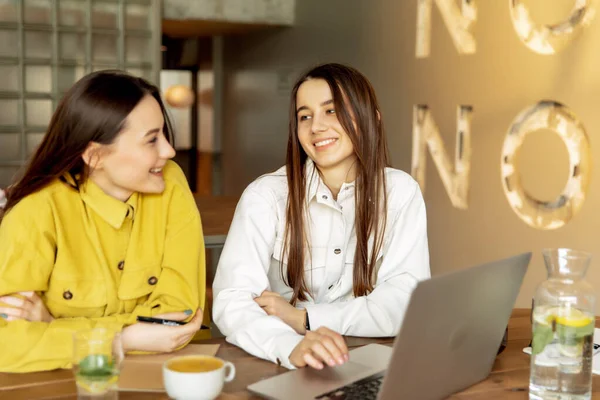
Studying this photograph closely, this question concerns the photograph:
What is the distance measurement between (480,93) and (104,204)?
97.2 inches

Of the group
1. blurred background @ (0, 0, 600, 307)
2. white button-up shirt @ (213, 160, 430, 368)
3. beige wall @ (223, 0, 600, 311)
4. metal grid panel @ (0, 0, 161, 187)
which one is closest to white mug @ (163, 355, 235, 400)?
white button-up shirt @ (213, 160, 430, 368)

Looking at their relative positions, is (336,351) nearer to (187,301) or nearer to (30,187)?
(187,301)

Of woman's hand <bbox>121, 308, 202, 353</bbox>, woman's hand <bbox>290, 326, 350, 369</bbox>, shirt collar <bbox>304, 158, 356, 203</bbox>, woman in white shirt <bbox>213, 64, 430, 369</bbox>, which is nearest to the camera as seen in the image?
woman's hand <bbox>290, 326, 350, 369</bbox>

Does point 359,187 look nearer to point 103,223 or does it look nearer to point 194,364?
point 103,223

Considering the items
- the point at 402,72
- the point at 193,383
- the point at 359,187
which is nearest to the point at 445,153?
the point at 402,72

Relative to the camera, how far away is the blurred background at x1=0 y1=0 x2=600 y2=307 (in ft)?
9.87

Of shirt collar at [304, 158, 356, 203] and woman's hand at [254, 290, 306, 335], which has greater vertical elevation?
shirt collar at [304, 158, 356, 203]

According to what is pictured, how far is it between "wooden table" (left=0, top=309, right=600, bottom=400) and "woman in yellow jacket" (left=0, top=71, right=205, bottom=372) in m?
0.17

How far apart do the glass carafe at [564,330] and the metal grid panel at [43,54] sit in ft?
13.4

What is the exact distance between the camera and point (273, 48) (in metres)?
6.21

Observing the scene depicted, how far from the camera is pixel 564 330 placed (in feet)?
3.34

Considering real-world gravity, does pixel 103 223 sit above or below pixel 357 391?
above

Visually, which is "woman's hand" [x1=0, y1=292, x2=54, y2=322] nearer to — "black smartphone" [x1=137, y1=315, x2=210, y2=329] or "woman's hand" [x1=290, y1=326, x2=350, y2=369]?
"black smartphone" [x1=137, y1=315, x2=210, y2=329]

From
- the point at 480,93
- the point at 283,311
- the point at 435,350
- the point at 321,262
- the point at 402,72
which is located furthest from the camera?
the point at 402,72
